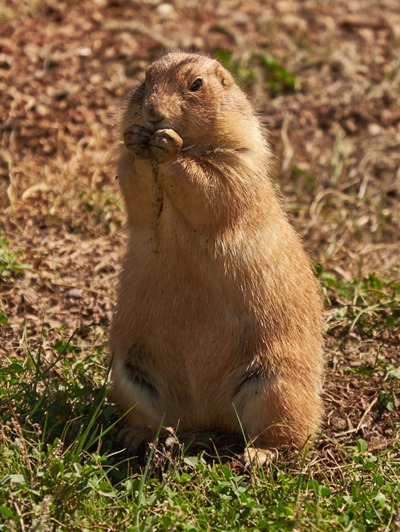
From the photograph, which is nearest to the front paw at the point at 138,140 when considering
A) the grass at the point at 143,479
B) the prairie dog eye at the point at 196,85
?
the prairie dog eye at the point at 196,85

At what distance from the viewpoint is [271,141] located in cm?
958

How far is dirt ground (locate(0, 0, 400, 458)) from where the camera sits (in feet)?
22.5

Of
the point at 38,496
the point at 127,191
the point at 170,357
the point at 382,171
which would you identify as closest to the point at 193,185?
the point at 127,191

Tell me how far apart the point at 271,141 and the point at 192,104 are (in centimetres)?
422

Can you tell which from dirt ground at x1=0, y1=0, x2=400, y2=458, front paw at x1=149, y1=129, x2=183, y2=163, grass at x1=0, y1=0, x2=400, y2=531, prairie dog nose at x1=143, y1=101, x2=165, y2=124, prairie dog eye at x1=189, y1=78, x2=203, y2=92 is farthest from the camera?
dirt ground at x1=0, y1=0, x2=400, y2=458

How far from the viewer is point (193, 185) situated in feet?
17.3

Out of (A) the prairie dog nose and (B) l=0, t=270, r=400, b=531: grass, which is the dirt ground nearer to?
(B) l=0, t=270, r=400, b=531: grass

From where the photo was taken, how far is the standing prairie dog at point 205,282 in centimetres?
535

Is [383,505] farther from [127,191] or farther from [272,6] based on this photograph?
[272,6]

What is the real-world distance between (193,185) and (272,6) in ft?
22.3

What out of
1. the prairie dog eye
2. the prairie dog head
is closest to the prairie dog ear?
the prairie dog head

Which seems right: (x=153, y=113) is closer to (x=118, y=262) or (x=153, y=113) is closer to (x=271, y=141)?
(x=118, y=262)

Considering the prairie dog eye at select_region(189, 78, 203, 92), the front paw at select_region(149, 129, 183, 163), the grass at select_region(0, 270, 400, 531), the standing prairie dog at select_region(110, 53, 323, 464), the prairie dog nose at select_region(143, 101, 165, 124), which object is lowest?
the grass at select_region(0, 270, 400, 531)

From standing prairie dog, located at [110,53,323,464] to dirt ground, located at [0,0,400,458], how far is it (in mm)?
620
